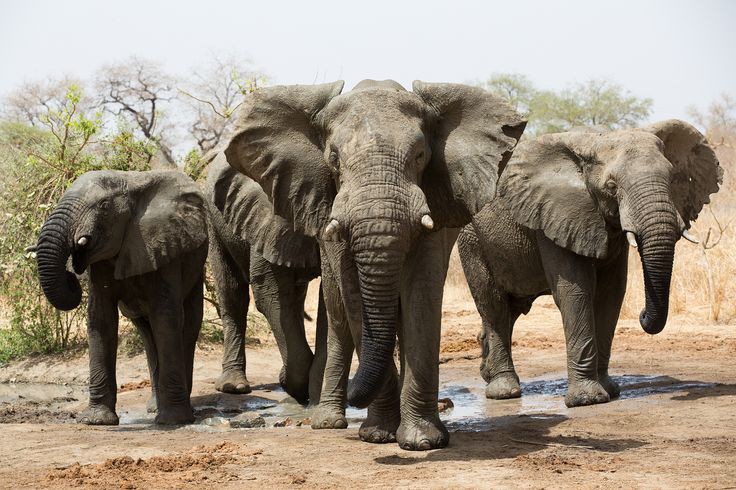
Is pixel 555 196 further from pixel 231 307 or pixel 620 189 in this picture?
pixel 231 307

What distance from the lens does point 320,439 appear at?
6.54 m

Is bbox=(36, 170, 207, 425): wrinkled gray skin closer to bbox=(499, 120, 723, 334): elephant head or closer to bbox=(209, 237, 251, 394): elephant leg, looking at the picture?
bbox=(209, 237, 251, 394): elephant leg

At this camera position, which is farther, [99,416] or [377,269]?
[99,416]

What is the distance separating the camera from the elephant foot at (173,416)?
26.5 feet

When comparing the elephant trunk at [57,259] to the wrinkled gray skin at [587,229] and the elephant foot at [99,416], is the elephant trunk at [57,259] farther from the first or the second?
the wrinkled gray skin at [587,229]

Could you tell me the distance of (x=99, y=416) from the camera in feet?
26.1

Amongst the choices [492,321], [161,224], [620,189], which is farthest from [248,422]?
[620,189]

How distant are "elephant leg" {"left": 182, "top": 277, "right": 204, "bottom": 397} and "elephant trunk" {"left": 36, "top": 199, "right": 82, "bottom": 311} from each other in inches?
59.1

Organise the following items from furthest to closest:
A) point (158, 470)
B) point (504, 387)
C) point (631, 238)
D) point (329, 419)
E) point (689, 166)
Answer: point (504, 387)
point (689, 166)
point (631, 238)
point (329, 419)
point (158, 470)

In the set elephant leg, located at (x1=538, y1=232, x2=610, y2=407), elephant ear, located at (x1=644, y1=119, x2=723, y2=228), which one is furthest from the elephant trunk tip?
elephant ear, located at (x1=644, y1=119, x2=723, y2=228)

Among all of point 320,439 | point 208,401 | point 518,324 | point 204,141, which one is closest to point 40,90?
point 204,141

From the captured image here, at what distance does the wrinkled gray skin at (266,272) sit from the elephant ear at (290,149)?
144 centimetres

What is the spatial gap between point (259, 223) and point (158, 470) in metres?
2.75

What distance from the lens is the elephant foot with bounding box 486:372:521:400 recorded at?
29.5 feet
